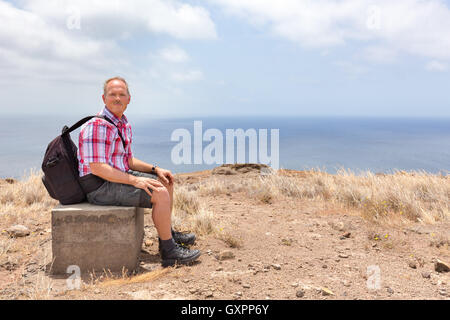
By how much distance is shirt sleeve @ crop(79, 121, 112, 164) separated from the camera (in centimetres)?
328

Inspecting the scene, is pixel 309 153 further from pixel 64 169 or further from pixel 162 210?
pixel 64 169

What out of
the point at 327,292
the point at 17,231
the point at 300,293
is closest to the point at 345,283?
the point at 327,292

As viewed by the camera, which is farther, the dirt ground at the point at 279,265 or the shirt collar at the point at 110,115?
the shirt collar at the point at 110,115

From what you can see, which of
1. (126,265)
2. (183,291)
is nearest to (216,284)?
(183,291)

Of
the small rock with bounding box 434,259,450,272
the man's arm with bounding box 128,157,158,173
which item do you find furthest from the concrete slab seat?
the small rock with bounding box 434,259,450,272

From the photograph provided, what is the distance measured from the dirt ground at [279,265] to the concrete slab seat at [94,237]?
176 mm

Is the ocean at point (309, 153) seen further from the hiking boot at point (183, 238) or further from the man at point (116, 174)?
the hiking boot at point (183, 238)

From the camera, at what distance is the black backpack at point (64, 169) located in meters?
3.40

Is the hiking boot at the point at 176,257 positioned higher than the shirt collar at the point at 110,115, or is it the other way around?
the shirt collar at the point at 110,115

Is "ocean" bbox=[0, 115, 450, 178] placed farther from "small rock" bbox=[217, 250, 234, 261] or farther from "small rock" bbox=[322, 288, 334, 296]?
"small rock" bbox=[322, 288, 334, 296]

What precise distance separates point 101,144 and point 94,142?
66 millimetres

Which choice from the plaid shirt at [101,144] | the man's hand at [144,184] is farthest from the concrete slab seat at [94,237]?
the plaid shirt at [101,144]

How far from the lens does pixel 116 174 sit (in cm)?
334

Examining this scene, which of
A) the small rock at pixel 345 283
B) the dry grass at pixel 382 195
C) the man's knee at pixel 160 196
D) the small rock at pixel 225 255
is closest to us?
the small rock at pixel 345 283
